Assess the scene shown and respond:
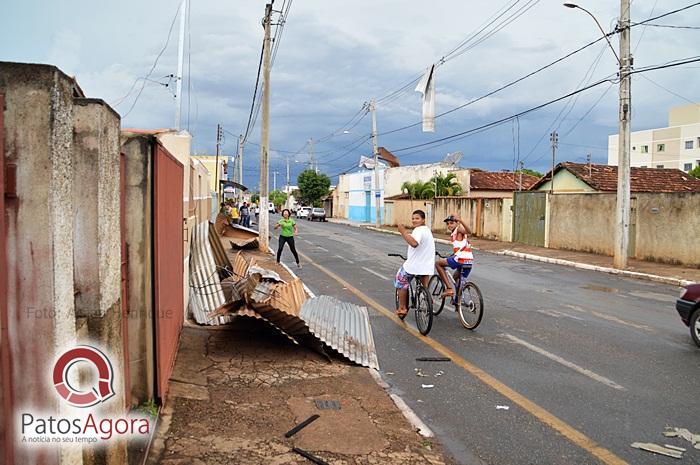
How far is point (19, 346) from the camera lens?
8.70 feet

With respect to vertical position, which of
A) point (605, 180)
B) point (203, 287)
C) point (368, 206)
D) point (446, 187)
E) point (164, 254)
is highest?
point (446, 187)

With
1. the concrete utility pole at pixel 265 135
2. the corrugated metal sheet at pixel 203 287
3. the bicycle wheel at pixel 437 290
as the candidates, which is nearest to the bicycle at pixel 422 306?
the bicycle wheel at pixel 437 290

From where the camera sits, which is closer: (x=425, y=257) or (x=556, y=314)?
(x=425, y=257)

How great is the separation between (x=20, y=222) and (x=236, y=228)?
2550cm

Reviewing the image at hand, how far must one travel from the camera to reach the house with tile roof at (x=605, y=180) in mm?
31359

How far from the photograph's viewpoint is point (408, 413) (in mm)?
5730

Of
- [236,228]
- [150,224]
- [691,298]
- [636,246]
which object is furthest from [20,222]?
[236,228]

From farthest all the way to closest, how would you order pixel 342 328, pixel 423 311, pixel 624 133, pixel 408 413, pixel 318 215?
pixel 318 215, pixel 624 133, pixel 423 311, pixel 342 328, pixel 408 413

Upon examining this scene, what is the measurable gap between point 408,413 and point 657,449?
2051mm

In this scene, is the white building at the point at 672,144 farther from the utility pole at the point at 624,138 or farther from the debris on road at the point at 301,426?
the debris on road at the point at 301,426

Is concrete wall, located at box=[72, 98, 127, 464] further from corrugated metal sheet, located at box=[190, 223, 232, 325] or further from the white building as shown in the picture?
the white building

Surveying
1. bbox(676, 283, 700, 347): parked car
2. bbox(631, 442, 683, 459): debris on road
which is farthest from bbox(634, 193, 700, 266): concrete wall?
bbox(631, 442, 683, 459): debris on road

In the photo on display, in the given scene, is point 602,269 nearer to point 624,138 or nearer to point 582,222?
point 624,138

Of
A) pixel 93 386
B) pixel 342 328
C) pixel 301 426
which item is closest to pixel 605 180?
pixel 342 328
